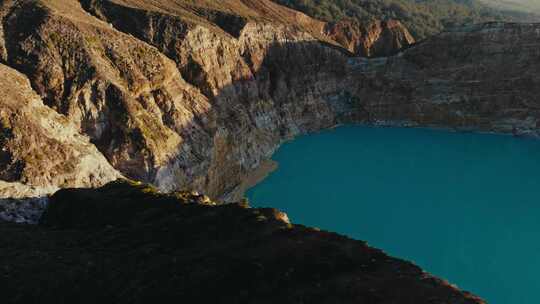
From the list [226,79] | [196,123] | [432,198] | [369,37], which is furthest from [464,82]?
[196,123]

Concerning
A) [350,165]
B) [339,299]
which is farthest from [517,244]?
[339,299]

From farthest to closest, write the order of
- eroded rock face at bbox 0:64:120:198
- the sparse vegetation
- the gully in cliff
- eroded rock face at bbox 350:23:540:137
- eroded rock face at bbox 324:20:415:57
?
the sparse vegetation → eroded rock face at bbox 324:20:415:57 → eroded rock face at bbox 350:23:540:137 → eroded rock face at bbox 0:64:120:198 → the gully in cliff

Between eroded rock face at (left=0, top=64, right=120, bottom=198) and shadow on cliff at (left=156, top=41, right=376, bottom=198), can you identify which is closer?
eroded rock face at (left=0, top=64, right=120, bottom=198)

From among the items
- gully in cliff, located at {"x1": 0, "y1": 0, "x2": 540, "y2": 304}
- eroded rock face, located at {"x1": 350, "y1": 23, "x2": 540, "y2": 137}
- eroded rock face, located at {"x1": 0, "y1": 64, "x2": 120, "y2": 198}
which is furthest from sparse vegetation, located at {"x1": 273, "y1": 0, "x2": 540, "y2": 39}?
eroded rock face, located at {"x1": 0, "y1": 64, "x2": 120, "y2": 198}

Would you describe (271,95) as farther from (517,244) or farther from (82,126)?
(517,244)

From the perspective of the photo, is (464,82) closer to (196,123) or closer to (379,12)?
(196,123)

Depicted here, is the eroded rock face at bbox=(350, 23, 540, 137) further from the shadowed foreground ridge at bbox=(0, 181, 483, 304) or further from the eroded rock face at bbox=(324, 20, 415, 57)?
the shadowed foreground ridge at bbox=(0, 181, 483, 304)
